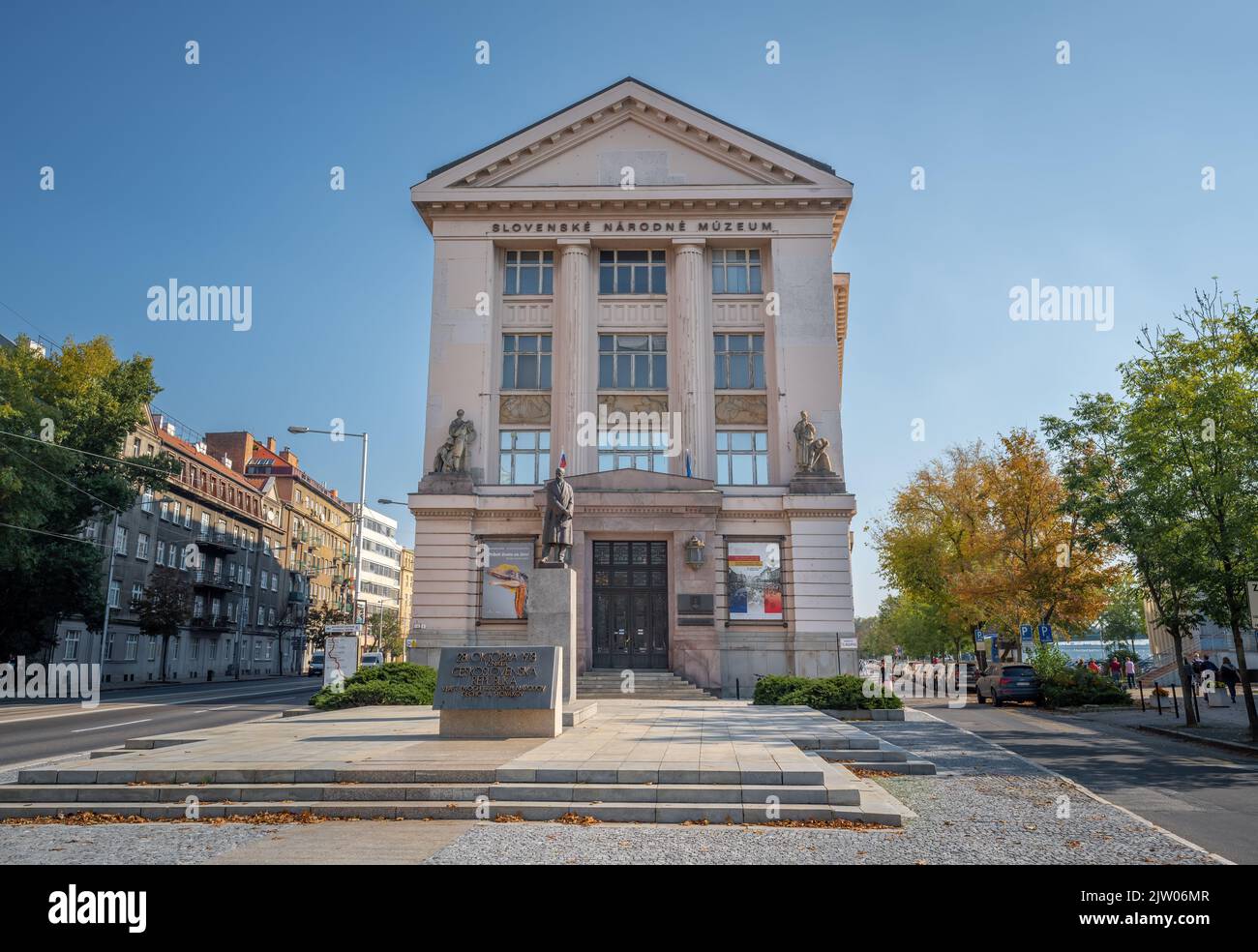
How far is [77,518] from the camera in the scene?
38.2m

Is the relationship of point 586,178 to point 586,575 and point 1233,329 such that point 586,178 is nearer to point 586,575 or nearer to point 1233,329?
point 586,575

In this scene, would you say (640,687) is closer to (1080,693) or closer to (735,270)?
(1080,693)

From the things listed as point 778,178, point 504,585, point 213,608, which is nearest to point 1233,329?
point 778,178

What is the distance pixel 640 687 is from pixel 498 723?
15078 millimetres

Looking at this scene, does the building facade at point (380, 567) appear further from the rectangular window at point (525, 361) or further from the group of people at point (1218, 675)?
the group of people at point (1218, 675)

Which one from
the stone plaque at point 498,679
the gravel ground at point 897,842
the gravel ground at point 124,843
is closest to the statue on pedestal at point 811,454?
the stone plaque at point 498,679

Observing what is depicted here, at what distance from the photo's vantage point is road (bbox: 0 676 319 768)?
18.0 metres

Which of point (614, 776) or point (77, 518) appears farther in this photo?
point (77, 518)

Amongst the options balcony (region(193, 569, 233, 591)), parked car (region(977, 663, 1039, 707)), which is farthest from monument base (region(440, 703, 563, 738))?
balcony (region(193, 569, 233, 591))

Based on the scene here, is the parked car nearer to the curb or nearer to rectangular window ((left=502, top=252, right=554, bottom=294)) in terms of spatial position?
the curb

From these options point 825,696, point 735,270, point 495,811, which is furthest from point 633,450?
point 495,811

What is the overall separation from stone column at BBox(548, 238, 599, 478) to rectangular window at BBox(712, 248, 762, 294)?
516 cm

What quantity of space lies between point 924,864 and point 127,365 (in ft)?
137

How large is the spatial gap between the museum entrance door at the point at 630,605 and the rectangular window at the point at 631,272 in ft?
34.2
